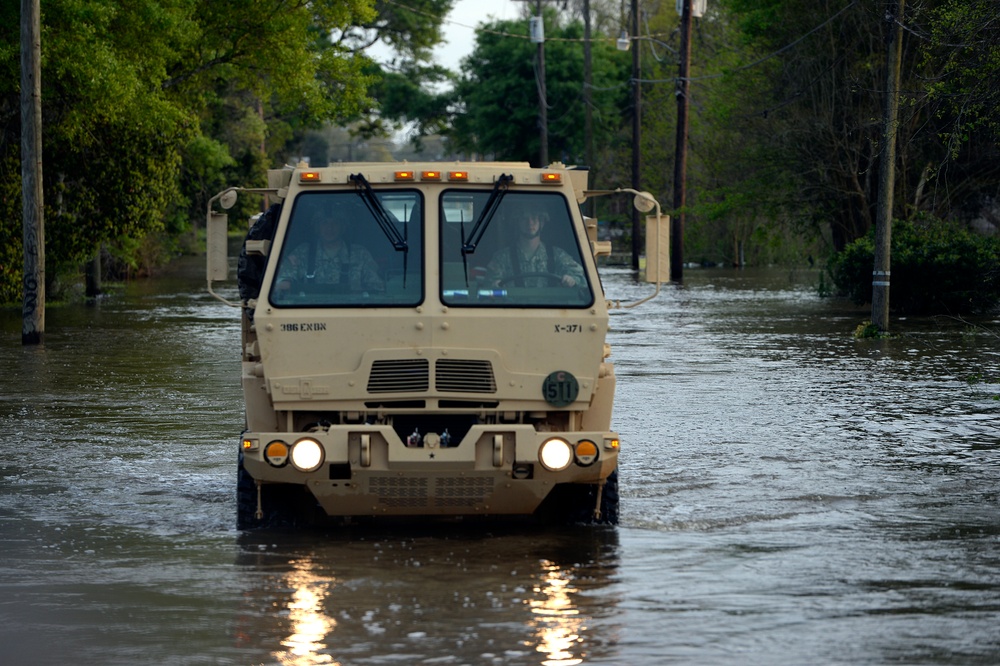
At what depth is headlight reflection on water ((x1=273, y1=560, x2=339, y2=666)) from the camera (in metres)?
7.04

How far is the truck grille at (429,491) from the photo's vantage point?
9.13m

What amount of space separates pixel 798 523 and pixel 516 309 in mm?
2531

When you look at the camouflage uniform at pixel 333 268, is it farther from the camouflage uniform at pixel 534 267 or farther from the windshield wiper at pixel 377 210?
the camouflage uniform at pixel 534 267

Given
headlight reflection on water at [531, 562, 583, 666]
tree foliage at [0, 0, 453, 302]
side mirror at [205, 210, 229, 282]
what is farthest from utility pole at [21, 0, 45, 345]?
headlight reflection on water at [531, 562, 583, 666]

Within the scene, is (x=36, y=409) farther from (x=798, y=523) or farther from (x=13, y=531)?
(x=798, y=523)

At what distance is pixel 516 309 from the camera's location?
372 inches

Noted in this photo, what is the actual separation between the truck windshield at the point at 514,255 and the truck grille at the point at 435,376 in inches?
16.1

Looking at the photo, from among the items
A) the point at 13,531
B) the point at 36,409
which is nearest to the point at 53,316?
the point at 36,409

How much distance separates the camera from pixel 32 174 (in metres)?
23.5

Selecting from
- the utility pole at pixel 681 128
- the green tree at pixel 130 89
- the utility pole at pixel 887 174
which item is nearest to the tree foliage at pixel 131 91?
the green tree at pixel 130 89

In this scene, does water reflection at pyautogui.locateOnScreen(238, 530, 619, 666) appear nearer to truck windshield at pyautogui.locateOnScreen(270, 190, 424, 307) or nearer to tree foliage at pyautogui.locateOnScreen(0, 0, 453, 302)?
truck windshield at pyautogui.locateOnScreen(270, 190, 424, 307)

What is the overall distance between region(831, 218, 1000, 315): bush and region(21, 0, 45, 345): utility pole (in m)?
15.6

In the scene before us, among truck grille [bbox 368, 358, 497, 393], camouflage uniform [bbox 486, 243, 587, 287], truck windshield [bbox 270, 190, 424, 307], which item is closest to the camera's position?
truck grille [bbox 368, 358, 497, 393]

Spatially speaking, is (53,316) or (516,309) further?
(53,316)
